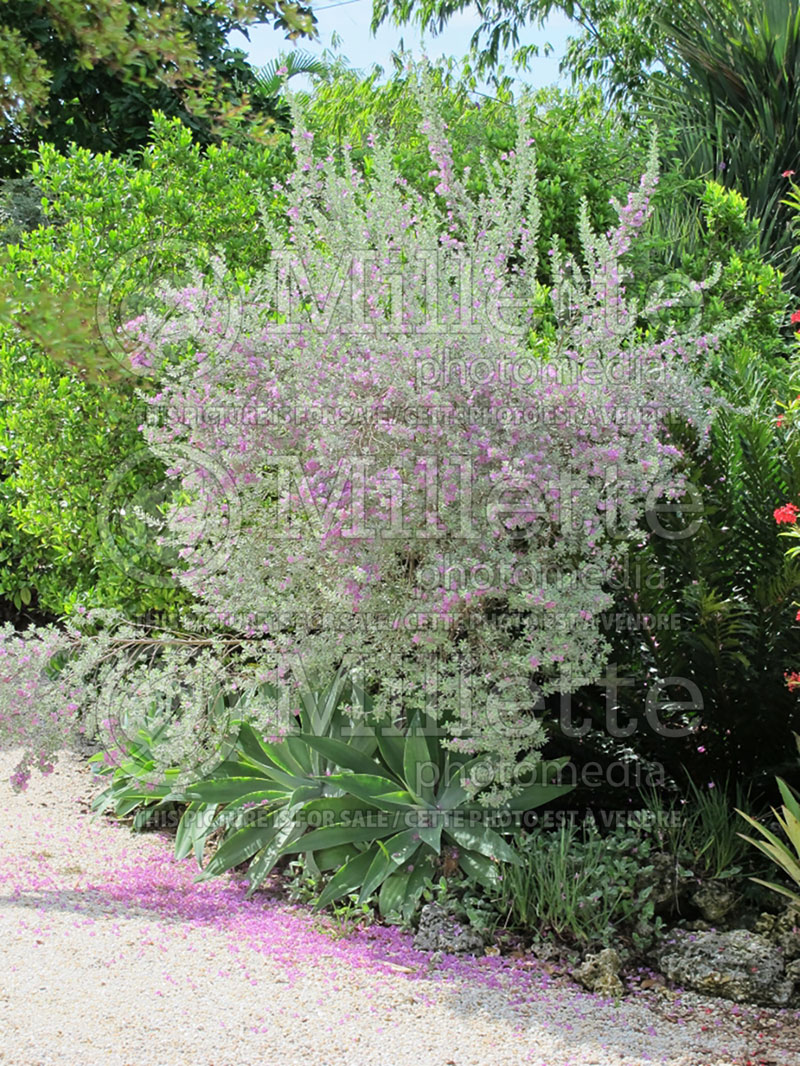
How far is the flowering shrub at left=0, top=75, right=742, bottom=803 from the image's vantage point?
395cm

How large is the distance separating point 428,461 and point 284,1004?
6.10ft

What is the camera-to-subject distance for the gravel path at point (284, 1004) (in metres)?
3.15

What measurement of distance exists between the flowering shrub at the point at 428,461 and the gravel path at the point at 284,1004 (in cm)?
Answer: 68

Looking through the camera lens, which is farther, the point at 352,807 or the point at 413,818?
the point at 352,807

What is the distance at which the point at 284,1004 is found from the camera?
3.45 metres

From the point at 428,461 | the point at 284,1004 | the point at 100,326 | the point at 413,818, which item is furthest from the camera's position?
the point at 100,326

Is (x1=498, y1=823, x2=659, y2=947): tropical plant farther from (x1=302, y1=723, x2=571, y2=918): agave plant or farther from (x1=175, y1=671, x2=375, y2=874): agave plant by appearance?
(x1=175, y1=671, x2=375, y2=874): agave plant

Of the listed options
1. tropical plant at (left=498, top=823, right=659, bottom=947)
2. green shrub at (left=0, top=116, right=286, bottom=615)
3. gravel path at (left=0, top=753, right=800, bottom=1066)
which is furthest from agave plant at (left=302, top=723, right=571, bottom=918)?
green shrub at (left=0, top=116, right=286, bottom=615)

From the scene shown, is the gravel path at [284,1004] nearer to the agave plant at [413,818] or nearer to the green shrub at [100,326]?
the agave plant at [413,818]

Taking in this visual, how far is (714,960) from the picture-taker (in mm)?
3748

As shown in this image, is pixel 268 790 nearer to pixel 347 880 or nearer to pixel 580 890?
pixel 347 880

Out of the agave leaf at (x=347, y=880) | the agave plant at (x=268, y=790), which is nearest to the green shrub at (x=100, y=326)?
the agave plant at (x=268, y=790)

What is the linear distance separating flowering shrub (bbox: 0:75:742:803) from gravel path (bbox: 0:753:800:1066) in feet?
2.23

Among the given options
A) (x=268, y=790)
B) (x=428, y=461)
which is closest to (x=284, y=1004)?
(x=268, y=790)
